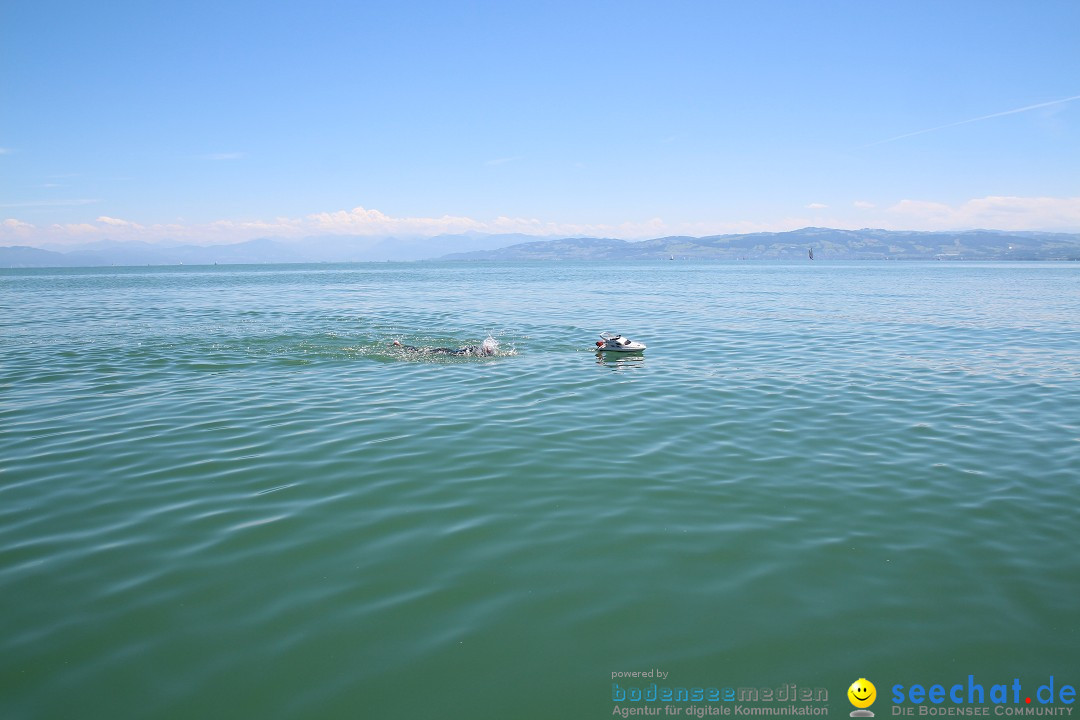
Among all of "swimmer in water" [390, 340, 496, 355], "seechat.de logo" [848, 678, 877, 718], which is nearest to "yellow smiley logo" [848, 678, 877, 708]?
"seechat.de logo" [848, 678, 877, 718]

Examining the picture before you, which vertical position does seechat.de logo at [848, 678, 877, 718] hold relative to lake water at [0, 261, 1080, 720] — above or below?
below

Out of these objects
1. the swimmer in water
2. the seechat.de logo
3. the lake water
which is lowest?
the seechat.de logo

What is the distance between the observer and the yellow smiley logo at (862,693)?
5.19 metres

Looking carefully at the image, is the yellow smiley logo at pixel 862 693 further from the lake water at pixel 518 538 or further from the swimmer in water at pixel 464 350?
the swimmer in water at pixel 464 350

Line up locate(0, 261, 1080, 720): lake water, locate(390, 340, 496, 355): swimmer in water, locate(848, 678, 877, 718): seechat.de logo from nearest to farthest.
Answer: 1. locate(848, 678, 877, 718): seechat.de logo
2. locate(0, 261, 1080, 720): lake water
3. locate(390, 340, 496, 355): swimmer in water

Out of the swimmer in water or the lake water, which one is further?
the swimmer in water

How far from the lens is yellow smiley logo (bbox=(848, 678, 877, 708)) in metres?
5.19

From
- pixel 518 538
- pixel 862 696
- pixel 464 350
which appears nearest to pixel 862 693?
pixel 862 696

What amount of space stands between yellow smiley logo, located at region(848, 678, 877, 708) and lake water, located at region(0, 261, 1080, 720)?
0.11 meters

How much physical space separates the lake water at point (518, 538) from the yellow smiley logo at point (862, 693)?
11 cm

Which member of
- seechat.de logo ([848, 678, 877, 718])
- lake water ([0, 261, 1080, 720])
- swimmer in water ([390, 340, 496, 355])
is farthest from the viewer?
swimmer in water ([390, 340, 496, 355])

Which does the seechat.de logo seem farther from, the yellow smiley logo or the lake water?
the lake water

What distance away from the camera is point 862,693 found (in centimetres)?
527

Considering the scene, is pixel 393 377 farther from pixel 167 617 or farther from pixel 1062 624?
pixel 1062 624
